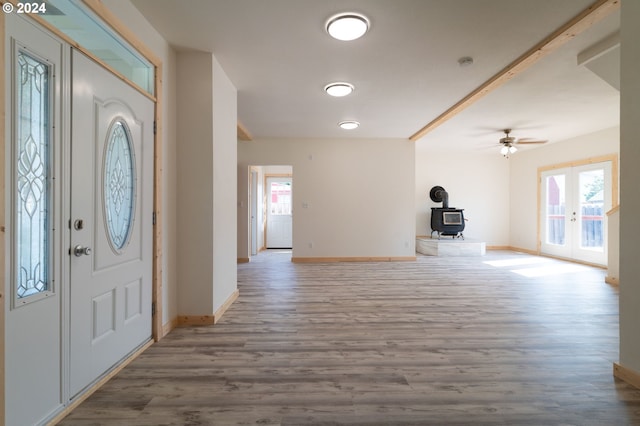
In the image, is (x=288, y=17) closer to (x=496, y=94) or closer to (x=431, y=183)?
(x=496, y=94)

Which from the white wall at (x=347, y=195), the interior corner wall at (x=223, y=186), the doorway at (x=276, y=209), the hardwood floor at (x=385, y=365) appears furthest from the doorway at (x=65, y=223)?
the doorway at (x=276, y=209)

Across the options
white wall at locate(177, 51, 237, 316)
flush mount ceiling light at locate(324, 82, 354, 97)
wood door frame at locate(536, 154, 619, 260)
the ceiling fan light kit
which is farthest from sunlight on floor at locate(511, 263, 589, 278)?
white wall at locate(177, 51, 237, 316)

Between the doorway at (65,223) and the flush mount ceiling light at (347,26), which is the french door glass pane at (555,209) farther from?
the doorway at (65,223)

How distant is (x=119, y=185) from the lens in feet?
6.77

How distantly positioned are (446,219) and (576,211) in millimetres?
2627

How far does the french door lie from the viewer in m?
5.80

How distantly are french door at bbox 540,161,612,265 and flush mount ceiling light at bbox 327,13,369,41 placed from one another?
620 centimetres

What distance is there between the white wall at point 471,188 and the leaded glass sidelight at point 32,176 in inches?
306

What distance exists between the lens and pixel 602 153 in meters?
5.77

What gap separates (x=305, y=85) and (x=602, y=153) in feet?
20.3

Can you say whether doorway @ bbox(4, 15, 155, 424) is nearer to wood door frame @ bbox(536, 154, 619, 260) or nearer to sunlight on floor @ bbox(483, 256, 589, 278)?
sunlight on floor @ bbox(483, 256, 589, 278)

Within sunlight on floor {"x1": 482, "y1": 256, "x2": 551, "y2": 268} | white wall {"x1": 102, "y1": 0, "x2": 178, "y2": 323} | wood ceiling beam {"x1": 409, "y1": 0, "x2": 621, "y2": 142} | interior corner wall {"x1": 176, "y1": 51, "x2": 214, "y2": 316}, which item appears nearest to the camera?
wood ceiling beam {"x1": 409, "y1": 0, "x2": 621, "y2": 142}

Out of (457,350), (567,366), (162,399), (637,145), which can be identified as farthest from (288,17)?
(567,366)

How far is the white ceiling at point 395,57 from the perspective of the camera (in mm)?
2209
